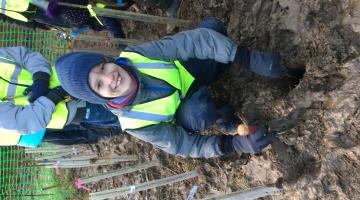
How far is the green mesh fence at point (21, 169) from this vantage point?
18.6ft

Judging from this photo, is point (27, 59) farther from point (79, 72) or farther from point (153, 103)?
point (153, 103)

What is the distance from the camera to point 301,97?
2184 millimetres

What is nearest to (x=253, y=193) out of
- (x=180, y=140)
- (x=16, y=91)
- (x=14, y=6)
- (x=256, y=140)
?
(x=256, y=140)

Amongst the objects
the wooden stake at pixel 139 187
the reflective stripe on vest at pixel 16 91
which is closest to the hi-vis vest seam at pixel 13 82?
the reflective stripe on vest at pixel 16 91

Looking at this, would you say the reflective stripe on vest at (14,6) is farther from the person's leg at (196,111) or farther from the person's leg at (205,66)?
the person's leg at (196,111)

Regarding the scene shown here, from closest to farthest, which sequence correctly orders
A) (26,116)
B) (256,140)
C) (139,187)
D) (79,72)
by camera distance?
(79,72) < (256,140) < (26,116) < (139,187)

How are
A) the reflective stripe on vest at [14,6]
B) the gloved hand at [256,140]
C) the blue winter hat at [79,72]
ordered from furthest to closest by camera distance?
the reflective stripe on vest at [14,6]
the gloved hand at [256,140]
the blue winter hat at [79,72]

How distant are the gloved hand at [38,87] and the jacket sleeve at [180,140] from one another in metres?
0.57

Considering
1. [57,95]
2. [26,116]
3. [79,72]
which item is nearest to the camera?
[79,72]

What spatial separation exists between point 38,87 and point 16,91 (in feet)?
0.65

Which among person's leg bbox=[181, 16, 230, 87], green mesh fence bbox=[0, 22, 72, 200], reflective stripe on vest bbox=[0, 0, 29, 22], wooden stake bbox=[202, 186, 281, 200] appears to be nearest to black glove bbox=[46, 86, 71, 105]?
reflective stripe on vest bbox=[0, 0, 29, 22]

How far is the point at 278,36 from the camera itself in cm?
237

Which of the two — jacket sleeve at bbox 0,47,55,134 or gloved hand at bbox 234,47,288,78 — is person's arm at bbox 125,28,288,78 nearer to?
gloved hand at bbox 234,47,288,78

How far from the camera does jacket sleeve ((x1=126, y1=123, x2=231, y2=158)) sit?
2.17 meters
